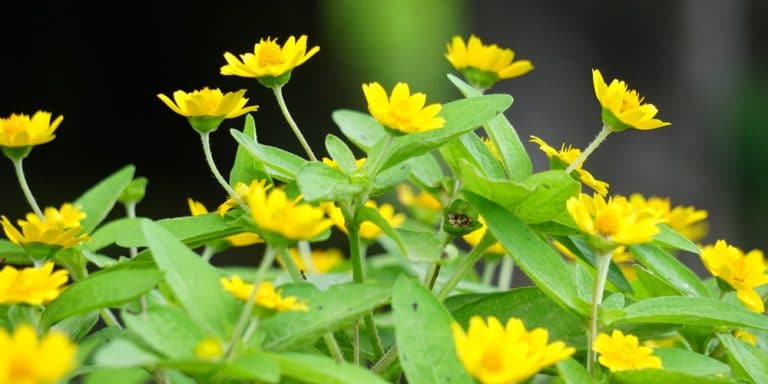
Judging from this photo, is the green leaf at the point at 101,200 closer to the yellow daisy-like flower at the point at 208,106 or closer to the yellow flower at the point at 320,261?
the yellow daisy-like flower at the point at 208,106

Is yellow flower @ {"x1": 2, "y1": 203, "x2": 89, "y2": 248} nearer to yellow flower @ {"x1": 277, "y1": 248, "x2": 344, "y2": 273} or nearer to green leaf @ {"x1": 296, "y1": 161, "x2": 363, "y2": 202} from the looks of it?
green leaf @ {"x1": 296, "y1": 161, "x2": 363, "y2": 202}

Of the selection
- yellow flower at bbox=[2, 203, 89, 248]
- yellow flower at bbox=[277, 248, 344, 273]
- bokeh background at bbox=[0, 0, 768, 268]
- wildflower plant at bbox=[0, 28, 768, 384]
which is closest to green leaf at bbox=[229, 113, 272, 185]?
wildflower plant at bbox=[0, 28, 768, 384]

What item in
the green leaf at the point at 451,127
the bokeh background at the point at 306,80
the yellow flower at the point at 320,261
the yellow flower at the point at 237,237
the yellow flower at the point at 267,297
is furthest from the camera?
the bokeh background at the point at 306,80

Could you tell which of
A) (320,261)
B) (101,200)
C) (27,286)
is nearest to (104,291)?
(27,286)

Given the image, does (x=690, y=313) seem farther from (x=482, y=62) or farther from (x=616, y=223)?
(x=482, y=62)

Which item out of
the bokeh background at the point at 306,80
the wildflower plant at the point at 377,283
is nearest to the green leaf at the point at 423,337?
the wildflower plant at the point at 377,283

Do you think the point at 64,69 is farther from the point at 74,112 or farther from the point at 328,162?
the point at 328,162
